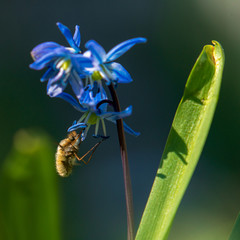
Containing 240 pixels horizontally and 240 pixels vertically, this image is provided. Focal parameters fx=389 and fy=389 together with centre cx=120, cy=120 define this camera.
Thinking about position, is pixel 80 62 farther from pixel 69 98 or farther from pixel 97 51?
pixel 69 98


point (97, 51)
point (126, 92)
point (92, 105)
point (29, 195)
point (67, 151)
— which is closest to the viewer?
point (97, 51)

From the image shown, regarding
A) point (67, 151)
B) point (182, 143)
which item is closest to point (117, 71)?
point (182, 143)

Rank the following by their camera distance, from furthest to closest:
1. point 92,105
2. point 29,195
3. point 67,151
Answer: point 29,195, point 67,151, point 92,105

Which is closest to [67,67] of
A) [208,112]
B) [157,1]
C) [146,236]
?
[208,112]

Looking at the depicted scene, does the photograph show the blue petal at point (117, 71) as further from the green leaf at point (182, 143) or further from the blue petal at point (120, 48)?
the green leaf at point (182, 143)

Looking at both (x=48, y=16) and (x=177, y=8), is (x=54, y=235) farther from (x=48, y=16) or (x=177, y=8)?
(x=177, y=8)

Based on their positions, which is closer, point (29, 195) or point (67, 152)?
point (67, 152)
